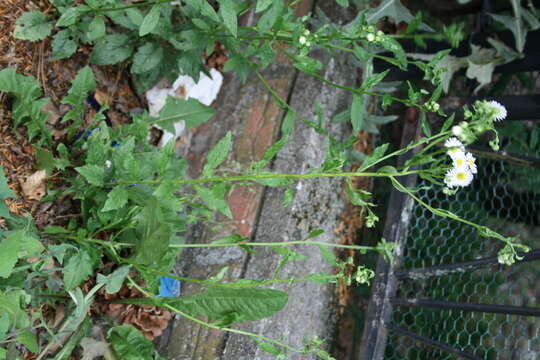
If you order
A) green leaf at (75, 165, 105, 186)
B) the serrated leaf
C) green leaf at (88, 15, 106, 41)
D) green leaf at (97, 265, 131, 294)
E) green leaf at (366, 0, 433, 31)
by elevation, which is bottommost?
green leaf at (97, 265, 131, 294)

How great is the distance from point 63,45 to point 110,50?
16cm

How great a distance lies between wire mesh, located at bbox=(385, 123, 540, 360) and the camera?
7.28ft

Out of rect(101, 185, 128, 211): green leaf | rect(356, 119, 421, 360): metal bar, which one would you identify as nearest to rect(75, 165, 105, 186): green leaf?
rect(101, 185, 128, 211): green leaf

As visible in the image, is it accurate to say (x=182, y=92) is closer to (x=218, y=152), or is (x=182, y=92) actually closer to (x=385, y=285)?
(x=218, y=152)

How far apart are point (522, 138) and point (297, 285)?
129cm

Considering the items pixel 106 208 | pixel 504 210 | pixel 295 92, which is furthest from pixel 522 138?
pixel 106 208

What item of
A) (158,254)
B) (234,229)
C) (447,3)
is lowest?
(158,254)

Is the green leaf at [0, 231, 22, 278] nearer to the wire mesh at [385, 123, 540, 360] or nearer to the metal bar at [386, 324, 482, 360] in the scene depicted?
the metal bar at [386, 324, 482, 360]

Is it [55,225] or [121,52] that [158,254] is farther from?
[121,52]

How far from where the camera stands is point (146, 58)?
75.3 inches

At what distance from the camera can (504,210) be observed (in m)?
2.46

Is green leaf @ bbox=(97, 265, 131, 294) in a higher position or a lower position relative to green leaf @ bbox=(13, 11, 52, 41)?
lower

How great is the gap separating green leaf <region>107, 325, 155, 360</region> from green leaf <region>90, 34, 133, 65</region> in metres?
0.93

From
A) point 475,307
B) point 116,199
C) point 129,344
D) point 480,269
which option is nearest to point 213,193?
point 116,199
